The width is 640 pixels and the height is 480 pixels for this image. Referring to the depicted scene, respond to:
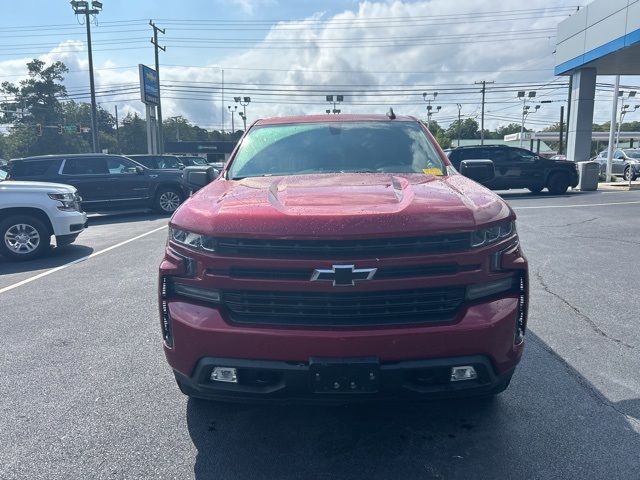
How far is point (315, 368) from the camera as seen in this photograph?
8.14 ft

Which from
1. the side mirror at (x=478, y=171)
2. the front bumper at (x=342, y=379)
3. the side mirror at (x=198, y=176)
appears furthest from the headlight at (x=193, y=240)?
the side mirror at (x=478, y=171)

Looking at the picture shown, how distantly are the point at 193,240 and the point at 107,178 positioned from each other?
13387 mm

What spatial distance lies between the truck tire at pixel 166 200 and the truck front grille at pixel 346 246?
13.7 metres

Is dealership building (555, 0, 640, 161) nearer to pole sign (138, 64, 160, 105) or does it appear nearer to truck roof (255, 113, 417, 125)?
truck roof (255, 113, 417, 125)

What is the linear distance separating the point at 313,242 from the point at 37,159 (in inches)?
552

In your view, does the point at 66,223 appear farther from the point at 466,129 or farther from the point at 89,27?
the point at 466,129

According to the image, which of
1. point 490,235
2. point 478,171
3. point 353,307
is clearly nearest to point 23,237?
point 478,171

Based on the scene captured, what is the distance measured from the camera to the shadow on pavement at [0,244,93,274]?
8.19 metres

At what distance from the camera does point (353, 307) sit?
2551mm

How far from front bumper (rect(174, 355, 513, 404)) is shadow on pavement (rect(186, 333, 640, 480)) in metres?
0.39

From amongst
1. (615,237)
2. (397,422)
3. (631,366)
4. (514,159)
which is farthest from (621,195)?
(397,422)

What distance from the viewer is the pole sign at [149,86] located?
3409 centimetres

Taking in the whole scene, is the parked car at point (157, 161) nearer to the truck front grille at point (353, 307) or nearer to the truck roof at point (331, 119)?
the truck roof at point (331, 119)

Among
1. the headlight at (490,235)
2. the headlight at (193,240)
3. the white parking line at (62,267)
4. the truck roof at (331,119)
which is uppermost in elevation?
the truck roof at (331,119)
